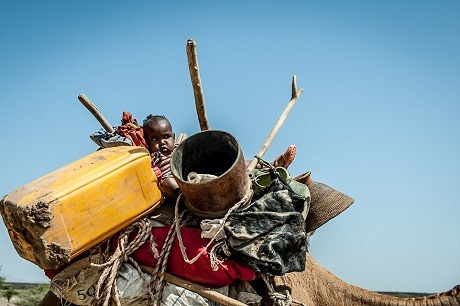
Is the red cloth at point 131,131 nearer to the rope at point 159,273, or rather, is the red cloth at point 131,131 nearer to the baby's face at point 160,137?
the baby's face at point 160,137

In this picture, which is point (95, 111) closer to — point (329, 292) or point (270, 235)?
point (270, 235)

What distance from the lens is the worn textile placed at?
4016mm

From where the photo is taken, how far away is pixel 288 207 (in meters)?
4.19

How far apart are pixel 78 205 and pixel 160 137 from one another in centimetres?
147

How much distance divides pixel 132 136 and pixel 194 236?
55.0 inches

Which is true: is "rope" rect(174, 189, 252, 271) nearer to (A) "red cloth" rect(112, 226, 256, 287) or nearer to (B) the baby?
(A) "red cloth" rect(112, 226, 256, 287)

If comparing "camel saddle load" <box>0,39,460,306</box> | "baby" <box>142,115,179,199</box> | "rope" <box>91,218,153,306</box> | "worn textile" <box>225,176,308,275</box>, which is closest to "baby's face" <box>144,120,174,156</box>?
"baby" <box>142,115,179,199</box>

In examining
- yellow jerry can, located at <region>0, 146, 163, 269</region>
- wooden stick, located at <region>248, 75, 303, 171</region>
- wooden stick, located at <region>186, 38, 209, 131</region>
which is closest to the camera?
yellow jerry can, located at <region>0, 146, 163, 269</region>

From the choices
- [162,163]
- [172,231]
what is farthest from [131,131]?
[172,231]

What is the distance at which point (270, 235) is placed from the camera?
4.07m

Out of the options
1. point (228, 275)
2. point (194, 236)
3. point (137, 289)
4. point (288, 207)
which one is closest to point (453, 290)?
point (288, 207)

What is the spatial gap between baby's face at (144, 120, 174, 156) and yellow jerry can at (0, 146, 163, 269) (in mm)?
836

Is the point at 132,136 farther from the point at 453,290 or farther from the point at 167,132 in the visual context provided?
the point at 453,290

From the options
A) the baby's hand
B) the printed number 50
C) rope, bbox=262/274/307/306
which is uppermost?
the baby's hand
